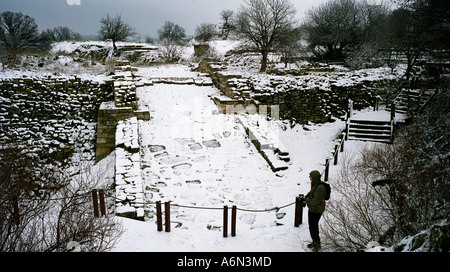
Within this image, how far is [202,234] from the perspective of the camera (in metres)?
6.10

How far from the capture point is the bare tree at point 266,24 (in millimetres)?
18891

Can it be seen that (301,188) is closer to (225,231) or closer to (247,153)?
(247,153)

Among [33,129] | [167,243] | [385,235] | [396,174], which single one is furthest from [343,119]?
[33,129]

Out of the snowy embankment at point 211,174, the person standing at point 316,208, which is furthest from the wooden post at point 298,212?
the person standing at point 316,208

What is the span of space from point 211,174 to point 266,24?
13608mm

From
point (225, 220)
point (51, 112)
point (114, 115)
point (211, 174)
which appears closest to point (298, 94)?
point (211, 174)

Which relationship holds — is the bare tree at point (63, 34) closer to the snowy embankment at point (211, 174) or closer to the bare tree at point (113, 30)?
the bare tree at point (113, 30)

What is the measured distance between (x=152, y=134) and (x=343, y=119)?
914 cm

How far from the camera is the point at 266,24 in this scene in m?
19.0

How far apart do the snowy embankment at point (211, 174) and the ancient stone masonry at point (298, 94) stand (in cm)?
76

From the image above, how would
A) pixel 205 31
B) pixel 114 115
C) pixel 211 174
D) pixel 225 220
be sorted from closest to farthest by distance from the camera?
pixel 225 220
pixel 211 174
pixel 114 115
pixel 205 31

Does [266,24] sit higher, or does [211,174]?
[266,24]

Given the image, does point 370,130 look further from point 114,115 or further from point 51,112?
point 51,112
